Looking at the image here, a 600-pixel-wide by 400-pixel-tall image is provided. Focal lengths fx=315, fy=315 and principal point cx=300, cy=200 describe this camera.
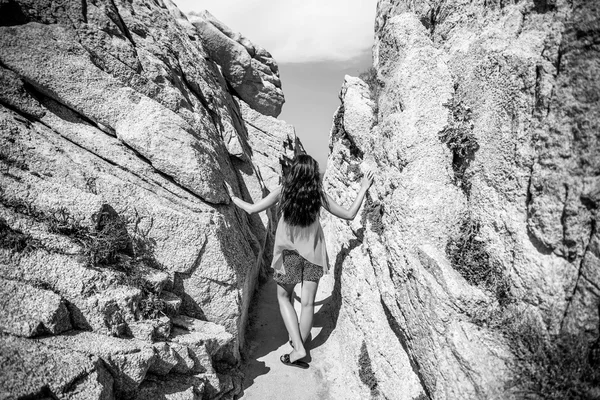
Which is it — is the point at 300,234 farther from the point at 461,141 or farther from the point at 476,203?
the point at 461,141

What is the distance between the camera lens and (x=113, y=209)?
670 centimetres

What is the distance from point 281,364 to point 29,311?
5.39m

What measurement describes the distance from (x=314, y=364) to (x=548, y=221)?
6056 mm

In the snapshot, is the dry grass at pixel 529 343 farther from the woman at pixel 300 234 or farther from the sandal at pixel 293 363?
the sandal at pixel 293 363

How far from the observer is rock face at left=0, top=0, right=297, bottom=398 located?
5371mm

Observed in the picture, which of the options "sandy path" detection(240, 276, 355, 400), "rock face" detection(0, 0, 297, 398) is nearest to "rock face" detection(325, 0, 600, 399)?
"sandy path" detection(240, 276, 355, 400)

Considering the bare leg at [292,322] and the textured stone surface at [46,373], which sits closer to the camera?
the textured stone surface at [46,373]

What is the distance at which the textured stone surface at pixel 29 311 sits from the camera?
15.2ft

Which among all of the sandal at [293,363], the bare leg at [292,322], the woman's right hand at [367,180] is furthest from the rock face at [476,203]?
the bare leg at [292,322]

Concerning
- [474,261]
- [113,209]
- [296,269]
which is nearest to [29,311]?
[113,209]

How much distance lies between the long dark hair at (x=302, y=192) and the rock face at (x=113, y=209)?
1.91 m

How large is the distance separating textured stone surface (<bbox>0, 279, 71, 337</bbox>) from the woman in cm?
379

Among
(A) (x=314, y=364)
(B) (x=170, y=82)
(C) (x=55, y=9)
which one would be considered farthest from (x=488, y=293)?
(C) (x=55, y=9)

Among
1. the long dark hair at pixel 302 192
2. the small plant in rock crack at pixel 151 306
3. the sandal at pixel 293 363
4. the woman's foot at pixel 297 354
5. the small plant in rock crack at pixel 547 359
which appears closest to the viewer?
the small plant in rock crack at pixel 547 359
